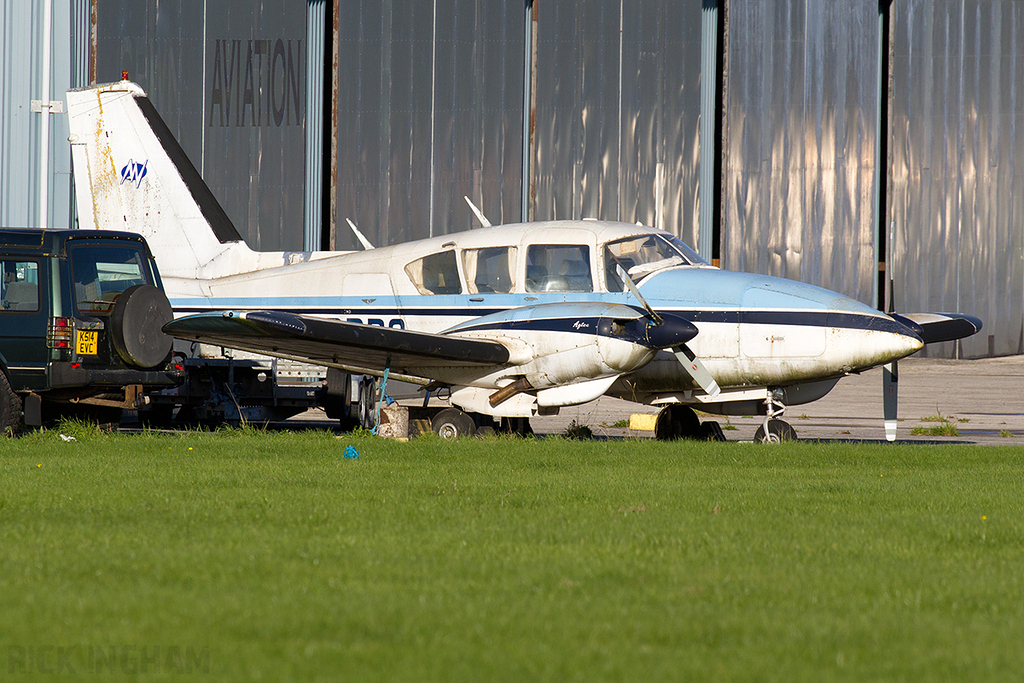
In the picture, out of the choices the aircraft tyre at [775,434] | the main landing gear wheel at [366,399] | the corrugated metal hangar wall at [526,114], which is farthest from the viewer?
the corrugated metal hangar wall at [526,114]

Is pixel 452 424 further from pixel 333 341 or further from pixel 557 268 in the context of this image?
pixel 557 268

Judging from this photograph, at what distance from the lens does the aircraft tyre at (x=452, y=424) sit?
42.2ft

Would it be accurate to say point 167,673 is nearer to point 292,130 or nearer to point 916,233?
point 292,130

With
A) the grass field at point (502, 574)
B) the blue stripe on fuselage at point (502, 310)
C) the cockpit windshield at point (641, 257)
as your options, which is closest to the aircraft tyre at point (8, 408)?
the grass field at point (502, 574)

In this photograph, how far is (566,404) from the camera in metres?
12.5

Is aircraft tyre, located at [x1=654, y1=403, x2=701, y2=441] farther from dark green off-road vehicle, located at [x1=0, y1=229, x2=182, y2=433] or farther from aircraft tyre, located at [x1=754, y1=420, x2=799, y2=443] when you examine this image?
dark green off-road vehicle, located at [x1=0, y1=229, x2=182, y2=433]

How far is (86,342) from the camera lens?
11555 mm

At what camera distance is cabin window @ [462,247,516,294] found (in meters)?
13.4

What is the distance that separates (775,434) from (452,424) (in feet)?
12.8

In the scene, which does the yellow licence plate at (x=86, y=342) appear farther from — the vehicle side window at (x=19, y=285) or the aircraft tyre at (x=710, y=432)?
the aircraft tyre at (x=710, y=432)

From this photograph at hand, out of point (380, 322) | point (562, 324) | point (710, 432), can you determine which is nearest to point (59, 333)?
point (380, 322)

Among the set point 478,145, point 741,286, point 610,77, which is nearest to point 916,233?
point 610,77

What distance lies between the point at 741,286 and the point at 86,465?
747 centimetres

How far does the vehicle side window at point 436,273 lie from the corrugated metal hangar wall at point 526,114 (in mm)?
15247
